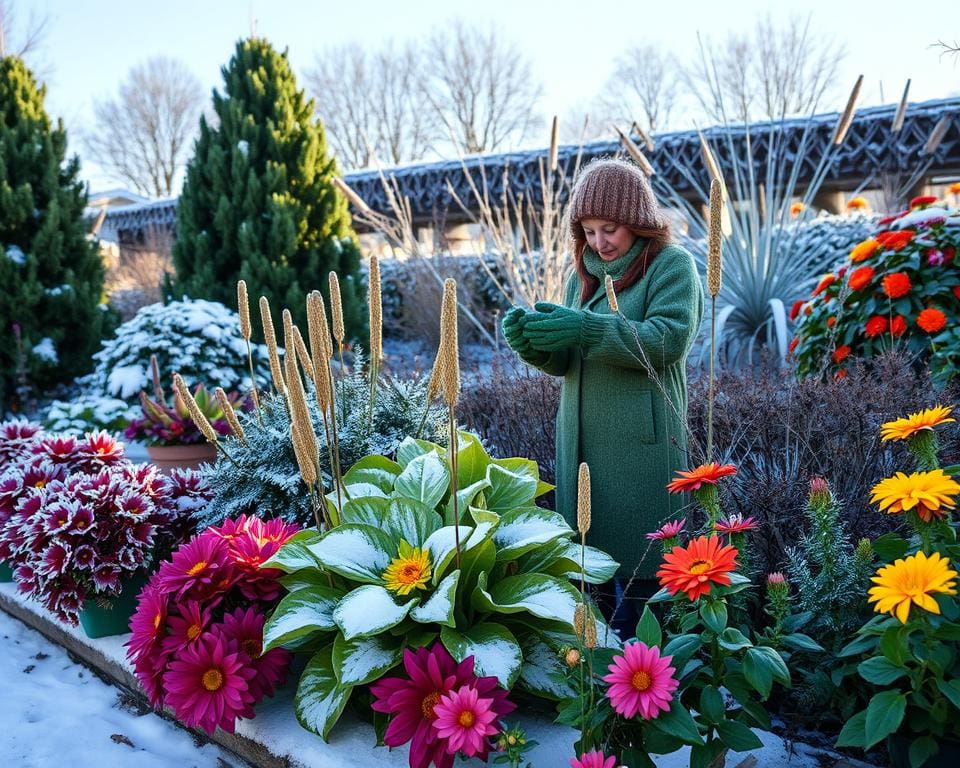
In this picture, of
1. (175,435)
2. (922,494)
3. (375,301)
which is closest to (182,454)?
(175,435)

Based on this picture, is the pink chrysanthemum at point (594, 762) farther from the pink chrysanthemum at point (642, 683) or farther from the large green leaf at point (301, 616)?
the large green leaf at point (301, 616)

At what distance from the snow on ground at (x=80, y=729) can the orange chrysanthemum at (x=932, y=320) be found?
297 cm

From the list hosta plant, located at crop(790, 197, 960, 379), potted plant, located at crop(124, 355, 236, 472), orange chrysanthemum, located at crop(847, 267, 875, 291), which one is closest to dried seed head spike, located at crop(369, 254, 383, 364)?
potted plant, located at crop(124, 355, 236, 472)

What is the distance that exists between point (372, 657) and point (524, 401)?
5.88 feet

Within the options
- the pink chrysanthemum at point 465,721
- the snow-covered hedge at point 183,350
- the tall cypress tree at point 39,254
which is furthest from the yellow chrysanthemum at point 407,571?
the tall cypress tree at point 39,254

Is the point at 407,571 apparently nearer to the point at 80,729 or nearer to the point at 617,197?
the point at 80,729

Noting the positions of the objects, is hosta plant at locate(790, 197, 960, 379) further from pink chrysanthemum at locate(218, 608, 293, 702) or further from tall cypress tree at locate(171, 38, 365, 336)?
tall cypress tree at locate(171, 38, 365, 336)

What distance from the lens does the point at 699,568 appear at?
54.3 inches

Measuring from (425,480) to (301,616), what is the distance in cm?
50

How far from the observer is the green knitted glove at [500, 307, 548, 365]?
2223 millimetres

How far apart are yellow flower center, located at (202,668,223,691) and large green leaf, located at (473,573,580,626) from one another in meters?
0.59

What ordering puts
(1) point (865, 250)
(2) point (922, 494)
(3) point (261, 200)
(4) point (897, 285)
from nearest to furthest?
(2) point (922, 494) → (4) point (897, 285) → (1) point (865, 250) → (3) point (261, 200)

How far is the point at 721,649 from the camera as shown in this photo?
145 cm

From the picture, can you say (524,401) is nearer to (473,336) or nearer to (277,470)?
(277,470)
